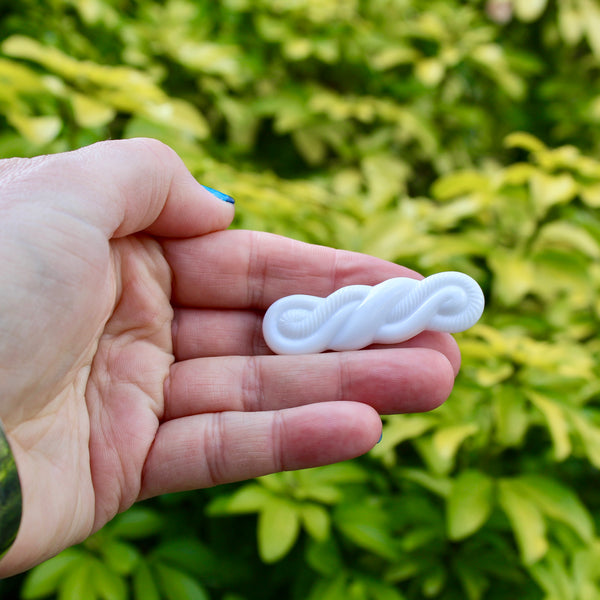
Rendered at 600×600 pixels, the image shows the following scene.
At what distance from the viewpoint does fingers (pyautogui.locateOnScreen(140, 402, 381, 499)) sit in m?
1.18

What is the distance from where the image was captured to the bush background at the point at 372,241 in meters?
1.58

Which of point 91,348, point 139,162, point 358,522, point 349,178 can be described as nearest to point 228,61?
point 349,178

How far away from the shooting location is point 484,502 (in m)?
1.56

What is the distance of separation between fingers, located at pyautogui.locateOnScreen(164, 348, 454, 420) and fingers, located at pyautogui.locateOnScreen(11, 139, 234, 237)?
349 mm

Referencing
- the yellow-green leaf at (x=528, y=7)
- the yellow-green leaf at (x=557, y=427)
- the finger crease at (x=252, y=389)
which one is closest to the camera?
the finger crease at (x=252, y=389)

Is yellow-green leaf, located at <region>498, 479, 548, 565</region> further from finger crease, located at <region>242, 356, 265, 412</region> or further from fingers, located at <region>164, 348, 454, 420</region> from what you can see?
finger crease, located at <region>242, 356, 265, 412</region>

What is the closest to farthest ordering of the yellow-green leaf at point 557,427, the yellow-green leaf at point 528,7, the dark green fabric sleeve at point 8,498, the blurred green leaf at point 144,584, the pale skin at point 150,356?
1. the dark green fabric sleeve at point 8,498
2. the pale skin at point 150,356
3. the yellow-green leaf at point 557,427
4. the blurred green leaf at point 144,584
5. the yellow-green leaf at point 528,7

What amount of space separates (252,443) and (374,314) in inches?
16.9

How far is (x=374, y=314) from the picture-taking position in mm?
1431

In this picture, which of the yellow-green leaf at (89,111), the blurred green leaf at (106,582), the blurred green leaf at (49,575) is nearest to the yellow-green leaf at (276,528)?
the blurred green leaf at (106,582)

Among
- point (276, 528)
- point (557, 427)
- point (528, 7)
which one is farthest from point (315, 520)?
point (528, 7)

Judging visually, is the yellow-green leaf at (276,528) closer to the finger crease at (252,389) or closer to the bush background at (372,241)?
the bush background at (372,241)

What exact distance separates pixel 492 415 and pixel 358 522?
1.69 ft

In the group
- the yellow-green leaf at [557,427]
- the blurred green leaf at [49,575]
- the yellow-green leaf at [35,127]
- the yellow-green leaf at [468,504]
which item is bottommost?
the blurred green leaf at [49,575]
